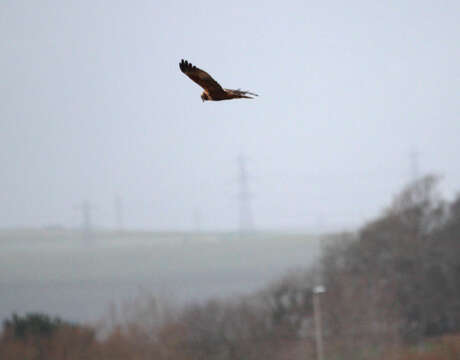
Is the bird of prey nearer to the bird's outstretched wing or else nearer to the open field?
the bird's outstretched wing

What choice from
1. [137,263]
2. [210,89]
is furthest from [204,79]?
[137,263]

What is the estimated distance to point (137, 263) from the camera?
94.7m

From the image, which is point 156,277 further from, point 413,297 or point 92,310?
point 413,297

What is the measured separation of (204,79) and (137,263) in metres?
91.4

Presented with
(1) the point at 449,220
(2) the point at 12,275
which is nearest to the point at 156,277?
(2) the point at 12,275

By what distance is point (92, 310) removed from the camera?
2345 inches

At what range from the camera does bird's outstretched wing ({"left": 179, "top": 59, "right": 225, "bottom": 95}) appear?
4434mm

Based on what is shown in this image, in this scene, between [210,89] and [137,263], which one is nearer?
[210,89]

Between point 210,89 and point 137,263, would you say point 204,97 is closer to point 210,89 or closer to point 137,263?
point 210,89

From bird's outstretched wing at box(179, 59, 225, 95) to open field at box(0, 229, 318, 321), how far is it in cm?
6713

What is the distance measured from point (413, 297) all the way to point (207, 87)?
36.0 m

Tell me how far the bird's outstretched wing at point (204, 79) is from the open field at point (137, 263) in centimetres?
6713

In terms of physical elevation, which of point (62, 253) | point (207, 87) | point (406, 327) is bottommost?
point (406, 327)

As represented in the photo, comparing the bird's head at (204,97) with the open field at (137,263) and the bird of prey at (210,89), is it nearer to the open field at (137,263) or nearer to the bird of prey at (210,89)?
the bird of prey at (210,89)
